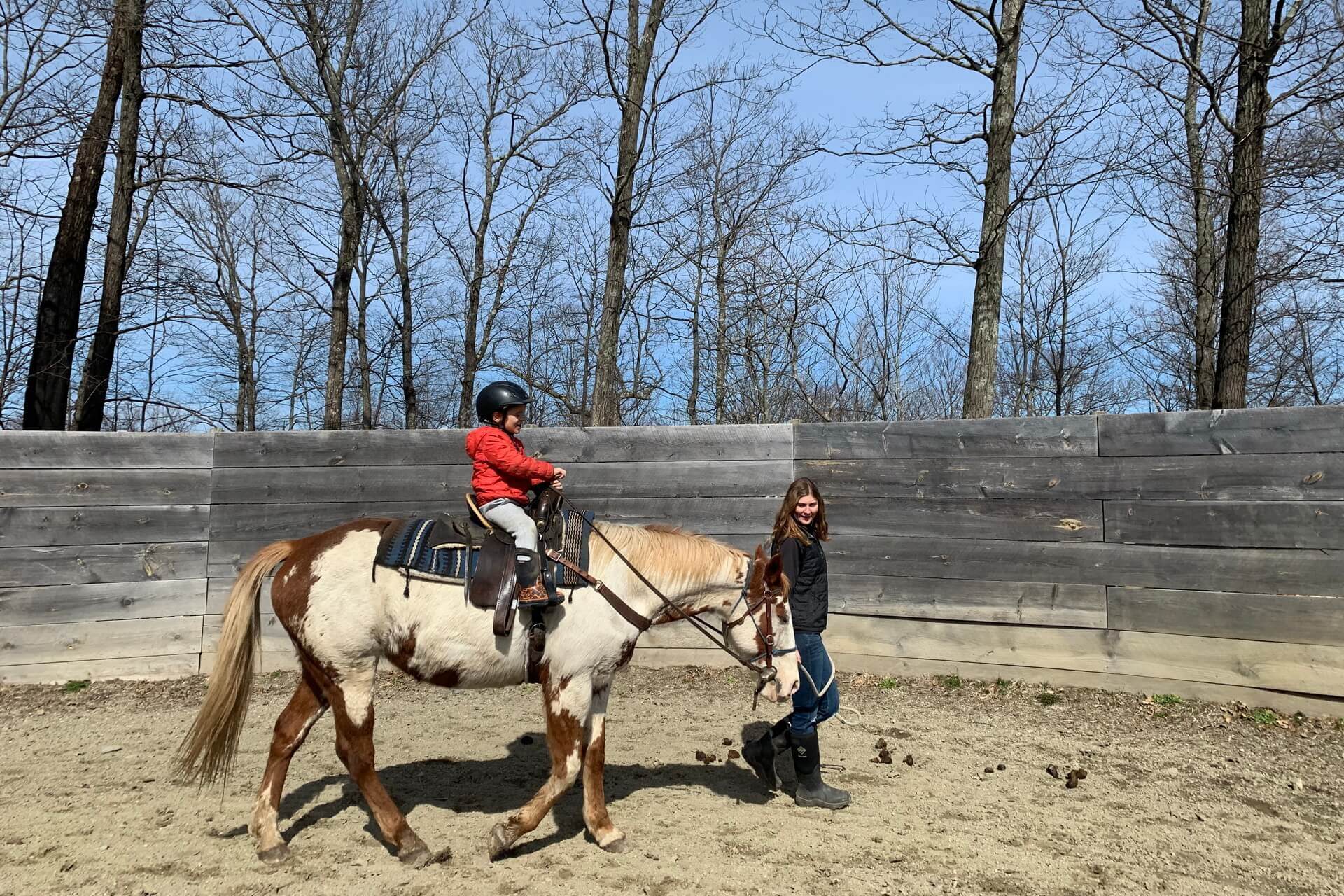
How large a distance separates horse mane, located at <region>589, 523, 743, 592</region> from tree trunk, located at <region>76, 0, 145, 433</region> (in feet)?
26.8

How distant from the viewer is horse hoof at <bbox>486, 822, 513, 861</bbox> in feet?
13.5

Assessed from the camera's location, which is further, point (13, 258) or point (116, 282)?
point (13, 258)

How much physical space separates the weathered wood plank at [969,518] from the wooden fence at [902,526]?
0.02m

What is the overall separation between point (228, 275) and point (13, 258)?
9831 mm

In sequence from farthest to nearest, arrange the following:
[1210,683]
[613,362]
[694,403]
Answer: [694,403], [613,362], [1210,683]

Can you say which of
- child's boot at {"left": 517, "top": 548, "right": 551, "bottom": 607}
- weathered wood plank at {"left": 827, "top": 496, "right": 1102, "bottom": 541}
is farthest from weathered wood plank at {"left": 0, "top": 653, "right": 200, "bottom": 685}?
weathered wood plank at {"left": 827, "top": 496, "right": 1102, "bottom": 541}

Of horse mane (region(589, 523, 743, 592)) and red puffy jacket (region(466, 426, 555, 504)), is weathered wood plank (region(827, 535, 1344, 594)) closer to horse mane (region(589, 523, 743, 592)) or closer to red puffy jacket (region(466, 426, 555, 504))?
horse mane (region(589, 523, 743, 592))

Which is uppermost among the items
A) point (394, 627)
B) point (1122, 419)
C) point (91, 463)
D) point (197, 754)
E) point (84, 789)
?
point (1122, 419)

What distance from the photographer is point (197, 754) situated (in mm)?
4398

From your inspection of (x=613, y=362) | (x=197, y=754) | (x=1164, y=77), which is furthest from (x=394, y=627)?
(x=1164, y=77)

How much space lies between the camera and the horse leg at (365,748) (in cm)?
416

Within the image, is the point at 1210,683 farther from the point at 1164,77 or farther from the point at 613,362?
the point at 613,362

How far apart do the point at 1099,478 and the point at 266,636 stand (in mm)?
7208

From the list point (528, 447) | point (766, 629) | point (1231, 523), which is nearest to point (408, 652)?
point (766, 629)
